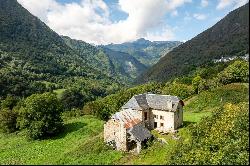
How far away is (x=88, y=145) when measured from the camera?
7069 centimetres

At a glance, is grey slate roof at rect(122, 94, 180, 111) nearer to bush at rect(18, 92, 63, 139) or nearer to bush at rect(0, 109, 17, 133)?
bush at rect(18, 92, 63, 139)

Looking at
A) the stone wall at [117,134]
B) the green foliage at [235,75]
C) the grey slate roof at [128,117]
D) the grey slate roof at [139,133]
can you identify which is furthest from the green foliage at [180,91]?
the stone wall at [117,134]

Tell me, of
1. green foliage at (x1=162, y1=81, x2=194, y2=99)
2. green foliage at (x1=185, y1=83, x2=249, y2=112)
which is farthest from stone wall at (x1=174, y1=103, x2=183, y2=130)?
green foliage at (x1=162, y1=81, x2=194, y2=99)

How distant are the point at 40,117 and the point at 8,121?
63.2 ft

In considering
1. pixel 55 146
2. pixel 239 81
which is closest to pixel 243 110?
pixel 55 146

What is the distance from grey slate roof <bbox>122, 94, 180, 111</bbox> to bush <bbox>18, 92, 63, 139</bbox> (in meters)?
20.8

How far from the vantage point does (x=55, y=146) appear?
7756cm

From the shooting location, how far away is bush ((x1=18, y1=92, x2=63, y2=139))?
278 feet

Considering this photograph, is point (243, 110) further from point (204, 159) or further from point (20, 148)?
point (20, 148)

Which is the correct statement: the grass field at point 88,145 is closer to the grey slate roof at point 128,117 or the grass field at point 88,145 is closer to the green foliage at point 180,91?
the grey slate roof at point 128,117

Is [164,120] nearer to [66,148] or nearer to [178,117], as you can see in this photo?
[178,117]

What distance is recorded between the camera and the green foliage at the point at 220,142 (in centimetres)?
4604

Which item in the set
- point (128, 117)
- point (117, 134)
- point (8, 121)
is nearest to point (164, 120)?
point (128, 117)

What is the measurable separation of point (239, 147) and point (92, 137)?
40518mm
